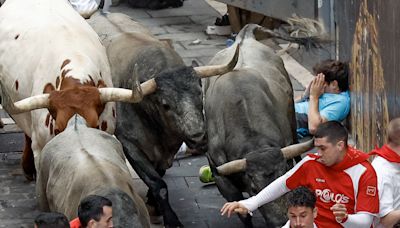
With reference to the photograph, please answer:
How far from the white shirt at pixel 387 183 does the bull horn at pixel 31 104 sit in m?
3.18

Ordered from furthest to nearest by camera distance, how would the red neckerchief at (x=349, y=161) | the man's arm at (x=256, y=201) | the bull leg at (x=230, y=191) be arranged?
the bull leg at (x=230, y=191)
the man's arm at (x=256, y=201)
the red neckerchief at (x=349, y=161)

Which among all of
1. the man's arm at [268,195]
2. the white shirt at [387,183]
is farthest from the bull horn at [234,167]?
the white shirt at [387,183]

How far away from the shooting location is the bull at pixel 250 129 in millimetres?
10219

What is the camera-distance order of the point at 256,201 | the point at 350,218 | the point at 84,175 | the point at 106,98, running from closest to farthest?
the point at 350,218, the point at 256,201, the point at 84,175, the point at 106,98

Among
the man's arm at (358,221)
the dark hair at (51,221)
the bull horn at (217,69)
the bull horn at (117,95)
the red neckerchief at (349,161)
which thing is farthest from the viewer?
the bull horn at (217,69)

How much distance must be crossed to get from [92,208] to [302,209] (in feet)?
4.31

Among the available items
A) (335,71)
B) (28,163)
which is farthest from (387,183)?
(28,163)

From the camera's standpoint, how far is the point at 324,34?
42.2ft

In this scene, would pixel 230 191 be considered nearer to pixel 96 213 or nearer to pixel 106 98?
pixel 106 98

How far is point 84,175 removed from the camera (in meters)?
9.30

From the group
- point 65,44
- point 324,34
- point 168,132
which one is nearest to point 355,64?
point 324,34

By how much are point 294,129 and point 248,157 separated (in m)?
1.77

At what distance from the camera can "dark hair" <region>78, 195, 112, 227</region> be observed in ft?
25.7

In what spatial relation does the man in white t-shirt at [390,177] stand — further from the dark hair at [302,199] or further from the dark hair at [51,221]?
the dark hair at [51,221]
